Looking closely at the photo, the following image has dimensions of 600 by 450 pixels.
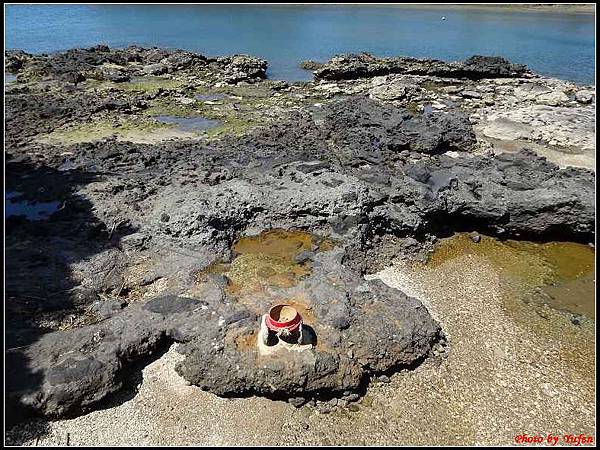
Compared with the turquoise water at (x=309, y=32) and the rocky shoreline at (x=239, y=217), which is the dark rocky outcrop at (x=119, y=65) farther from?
the rocky shoreline at (x=239, y=217)

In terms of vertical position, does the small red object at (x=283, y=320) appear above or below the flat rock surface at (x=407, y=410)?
above

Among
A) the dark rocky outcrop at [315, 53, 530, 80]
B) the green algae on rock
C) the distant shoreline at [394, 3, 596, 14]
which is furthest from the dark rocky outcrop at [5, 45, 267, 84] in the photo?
the distant shoreline at [394, 3, 596, 14]

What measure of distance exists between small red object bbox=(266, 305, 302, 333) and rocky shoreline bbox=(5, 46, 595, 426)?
2.54 ft

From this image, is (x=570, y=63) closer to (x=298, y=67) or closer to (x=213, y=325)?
(x=298, y=67)

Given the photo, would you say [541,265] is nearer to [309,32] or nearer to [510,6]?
[309,32]

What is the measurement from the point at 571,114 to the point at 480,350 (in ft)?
73.4

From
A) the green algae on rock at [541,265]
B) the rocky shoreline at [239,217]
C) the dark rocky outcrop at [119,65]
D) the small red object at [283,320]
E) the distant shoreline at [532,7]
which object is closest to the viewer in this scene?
the small red object at [283,320]

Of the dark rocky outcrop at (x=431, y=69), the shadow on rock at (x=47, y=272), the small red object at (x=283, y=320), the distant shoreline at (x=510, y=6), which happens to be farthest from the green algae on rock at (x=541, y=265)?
the distant shoreline at (x=510, y=6)

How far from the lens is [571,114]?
2827cm

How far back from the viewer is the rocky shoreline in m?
10.8

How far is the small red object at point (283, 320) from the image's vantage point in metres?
10.6

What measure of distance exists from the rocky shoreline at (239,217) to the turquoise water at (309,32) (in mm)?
20787

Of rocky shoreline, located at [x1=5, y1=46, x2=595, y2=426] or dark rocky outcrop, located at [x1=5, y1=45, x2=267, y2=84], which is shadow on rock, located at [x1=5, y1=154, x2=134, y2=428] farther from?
dark rocky outcrop, located at [x1=5, y1=45, x2=267, y2=84]

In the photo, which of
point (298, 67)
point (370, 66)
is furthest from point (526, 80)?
point (298, 67)
